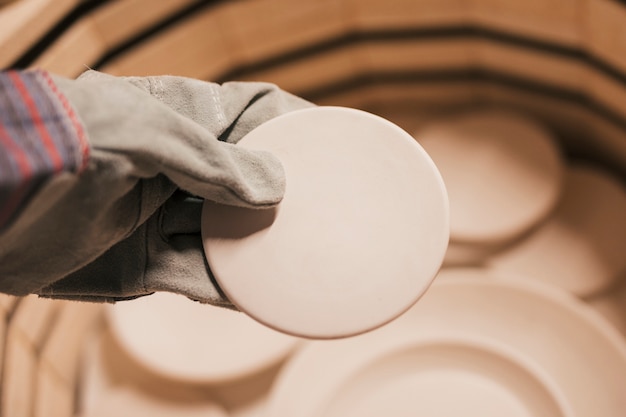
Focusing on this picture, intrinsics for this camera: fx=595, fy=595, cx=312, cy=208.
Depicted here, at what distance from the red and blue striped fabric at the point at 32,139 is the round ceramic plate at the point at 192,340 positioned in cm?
49

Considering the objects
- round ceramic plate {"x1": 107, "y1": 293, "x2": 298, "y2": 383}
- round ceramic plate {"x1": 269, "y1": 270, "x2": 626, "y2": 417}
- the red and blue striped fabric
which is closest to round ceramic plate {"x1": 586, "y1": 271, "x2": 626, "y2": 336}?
round ceramic plate {"x1": 269, "y1": 270, "x2": 626, "y2": 417}

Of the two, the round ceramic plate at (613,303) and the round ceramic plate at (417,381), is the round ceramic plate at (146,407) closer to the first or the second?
the round ceramic plate at (417,381)

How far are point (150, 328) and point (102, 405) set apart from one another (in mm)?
115

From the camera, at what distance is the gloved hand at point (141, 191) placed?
13.1 inches

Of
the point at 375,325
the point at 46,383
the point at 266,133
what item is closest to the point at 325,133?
the point at 266,133

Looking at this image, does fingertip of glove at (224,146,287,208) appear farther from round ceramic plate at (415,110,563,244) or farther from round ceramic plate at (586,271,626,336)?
round ceramic plate at (586,271,626,336)

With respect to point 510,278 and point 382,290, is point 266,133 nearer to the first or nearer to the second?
point 382,290

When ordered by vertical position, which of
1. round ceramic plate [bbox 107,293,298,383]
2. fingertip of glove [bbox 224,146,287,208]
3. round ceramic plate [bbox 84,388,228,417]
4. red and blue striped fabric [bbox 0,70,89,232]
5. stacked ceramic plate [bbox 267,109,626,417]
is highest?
stacked ceramic plate [bbox 267,109,626,417]

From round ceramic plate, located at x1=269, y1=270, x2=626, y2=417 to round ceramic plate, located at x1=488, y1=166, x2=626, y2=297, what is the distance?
0.12m

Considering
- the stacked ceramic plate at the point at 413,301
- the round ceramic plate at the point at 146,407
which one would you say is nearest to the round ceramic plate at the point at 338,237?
the stacked ceramic plate at the point at 413,301

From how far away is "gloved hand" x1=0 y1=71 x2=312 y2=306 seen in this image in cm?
33

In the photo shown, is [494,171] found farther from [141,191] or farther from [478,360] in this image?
[141,191]

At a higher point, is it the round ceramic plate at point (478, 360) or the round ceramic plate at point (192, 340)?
the round ceramic plate at point (478, 360)

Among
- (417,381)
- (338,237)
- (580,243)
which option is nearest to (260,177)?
(338,237)
